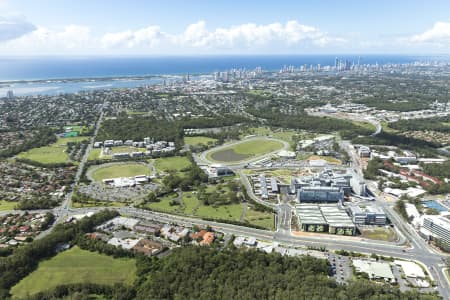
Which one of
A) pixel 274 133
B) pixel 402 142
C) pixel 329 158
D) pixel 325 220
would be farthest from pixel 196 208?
pixel 402 142

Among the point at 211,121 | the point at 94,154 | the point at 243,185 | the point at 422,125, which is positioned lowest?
the point at 243,185

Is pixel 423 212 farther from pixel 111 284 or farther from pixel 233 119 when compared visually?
pixel 233 119

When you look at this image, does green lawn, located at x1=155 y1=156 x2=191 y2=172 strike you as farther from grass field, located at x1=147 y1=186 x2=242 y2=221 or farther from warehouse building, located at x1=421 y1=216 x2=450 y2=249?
warehouse building, located at x1=421 y1=216 x2=450 y2=249

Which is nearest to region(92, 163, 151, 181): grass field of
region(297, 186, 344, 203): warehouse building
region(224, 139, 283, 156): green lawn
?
region(224, 139, 283, 156): green lawn

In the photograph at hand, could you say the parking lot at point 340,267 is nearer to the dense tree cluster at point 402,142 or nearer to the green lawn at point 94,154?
the dense tree cluster at point 402,142

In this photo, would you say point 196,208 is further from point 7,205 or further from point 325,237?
point 7,205

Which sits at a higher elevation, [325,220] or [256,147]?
[256,147]

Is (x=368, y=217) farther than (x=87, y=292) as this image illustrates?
Yes
